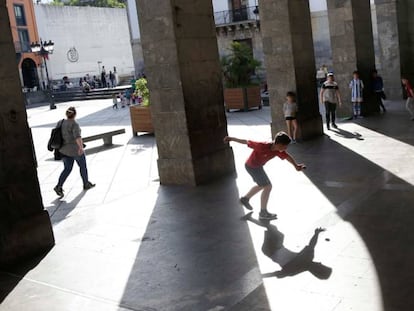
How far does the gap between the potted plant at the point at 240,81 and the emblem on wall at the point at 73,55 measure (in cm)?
2919

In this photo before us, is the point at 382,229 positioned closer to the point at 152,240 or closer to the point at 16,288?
the point at 152,240

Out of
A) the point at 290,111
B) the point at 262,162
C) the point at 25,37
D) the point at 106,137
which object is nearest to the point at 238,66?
the point at 106,137

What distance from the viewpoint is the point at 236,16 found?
111ft

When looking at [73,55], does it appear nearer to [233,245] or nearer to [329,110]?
[329,110]

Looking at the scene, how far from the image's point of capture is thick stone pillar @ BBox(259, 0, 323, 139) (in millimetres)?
11867

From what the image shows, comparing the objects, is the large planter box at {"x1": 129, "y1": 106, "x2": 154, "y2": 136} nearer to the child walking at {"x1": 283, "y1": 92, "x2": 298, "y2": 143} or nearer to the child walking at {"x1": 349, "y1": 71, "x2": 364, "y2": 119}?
the child walking at {"x1": 283, "y1": 92, "x2": 298, "y2": 143}

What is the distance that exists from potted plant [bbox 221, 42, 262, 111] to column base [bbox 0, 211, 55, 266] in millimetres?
14923

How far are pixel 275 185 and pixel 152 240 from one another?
8.97 feet

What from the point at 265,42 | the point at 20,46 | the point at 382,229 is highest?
the point at 20,46

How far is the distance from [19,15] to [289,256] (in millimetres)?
44870

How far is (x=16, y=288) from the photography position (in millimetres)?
5238

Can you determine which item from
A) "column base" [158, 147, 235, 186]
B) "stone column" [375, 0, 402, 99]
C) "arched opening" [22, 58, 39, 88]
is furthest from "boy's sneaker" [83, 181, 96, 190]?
"arched opening" [22, 58, 39, 88]

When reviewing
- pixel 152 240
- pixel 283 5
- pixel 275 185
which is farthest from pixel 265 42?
pixel 152 240

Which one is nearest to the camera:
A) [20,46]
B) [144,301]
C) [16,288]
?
[144,301]
